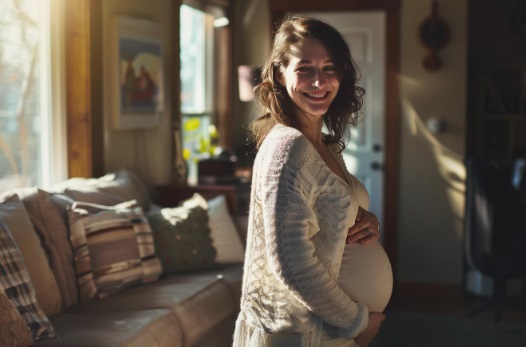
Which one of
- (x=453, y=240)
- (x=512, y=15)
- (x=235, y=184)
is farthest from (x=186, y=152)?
(x=512, y=15)

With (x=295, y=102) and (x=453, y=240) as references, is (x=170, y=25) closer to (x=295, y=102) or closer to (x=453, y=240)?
(x=453, y=240)

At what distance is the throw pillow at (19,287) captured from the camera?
2650mm

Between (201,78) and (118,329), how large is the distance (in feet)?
11.4

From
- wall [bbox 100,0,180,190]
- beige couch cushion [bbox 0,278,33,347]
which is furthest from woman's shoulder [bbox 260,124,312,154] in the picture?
wall [bbox 100,0,180,190]

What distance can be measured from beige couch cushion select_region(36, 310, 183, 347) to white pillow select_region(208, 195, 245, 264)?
1.03 m

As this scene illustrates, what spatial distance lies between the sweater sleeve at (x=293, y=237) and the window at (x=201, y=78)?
157 inches

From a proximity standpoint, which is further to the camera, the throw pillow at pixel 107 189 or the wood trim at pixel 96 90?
the wood trim at pixel 96 90

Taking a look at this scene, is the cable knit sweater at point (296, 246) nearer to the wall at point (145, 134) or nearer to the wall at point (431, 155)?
the wall at point (145, 134)

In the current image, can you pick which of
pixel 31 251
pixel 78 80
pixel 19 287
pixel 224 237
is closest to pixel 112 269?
pixel 31 251

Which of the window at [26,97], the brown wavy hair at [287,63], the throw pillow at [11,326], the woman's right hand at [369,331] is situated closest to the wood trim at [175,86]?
the window at [26,97]

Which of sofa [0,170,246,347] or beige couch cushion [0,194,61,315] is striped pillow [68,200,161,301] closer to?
sofa [0,170,246,347]

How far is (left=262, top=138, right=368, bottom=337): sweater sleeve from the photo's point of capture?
5.16 ft

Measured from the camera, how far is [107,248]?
3.44 metres

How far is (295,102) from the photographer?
1733 mm
